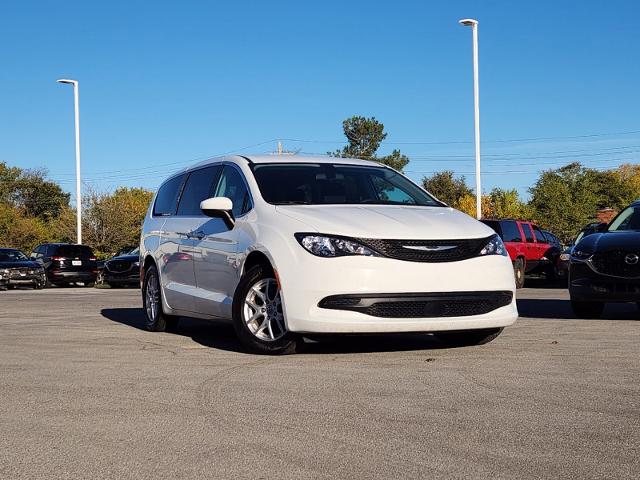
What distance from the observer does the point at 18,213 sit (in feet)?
292

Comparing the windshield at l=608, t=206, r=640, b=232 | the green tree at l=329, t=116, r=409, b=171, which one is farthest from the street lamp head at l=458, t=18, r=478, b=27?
the green tree at l=329, t=116, r=409, b=171

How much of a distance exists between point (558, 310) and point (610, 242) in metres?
2.20

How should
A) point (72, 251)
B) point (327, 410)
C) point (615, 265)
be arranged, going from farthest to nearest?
1. point (72, 251)
2. point (615, 265)
3. point (327, 410)

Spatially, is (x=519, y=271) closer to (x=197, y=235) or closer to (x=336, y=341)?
(x=336, y=341)

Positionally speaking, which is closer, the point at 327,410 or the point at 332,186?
the point at 327,410

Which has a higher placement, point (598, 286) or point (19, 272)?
point (598, 286)

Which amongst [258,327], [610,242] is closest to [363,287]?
[258,327]

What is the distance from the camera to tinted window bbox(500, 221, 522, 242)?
24347 mm

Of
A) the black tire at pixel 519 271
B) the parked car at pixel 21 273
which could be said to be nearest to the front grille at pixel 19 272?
the parked car at pixel 21 273

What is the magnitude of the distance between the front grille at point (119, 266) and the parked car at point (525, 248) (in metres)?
11.8

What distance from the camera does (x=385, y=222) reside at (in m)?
7.95

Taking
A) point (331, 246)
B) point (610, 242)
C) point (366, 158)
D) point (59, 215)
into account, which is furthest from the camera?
point (59, 215)

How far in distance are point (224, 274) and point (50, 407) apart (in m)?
3.27

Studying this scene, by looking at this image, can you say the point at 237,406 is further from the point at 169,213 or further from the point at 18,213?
the point at 18,213
